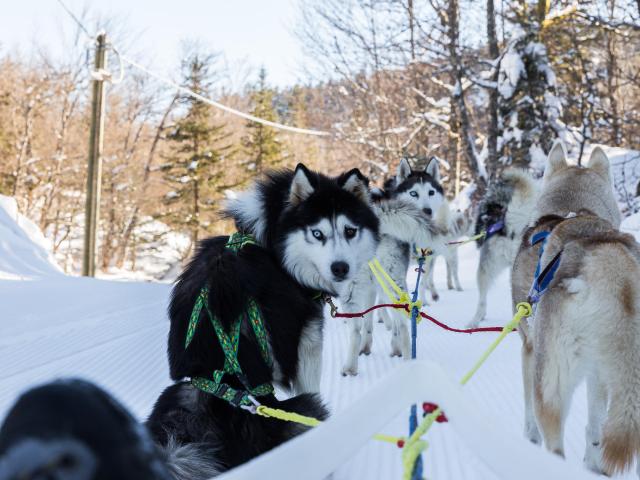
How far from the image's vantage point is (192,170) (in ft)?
93.1

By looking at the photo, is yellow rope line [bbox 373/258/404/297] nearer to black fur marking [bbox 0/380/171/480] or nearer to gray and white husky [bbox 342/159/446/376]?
gray and white husky [bbox 342/159/446/376]

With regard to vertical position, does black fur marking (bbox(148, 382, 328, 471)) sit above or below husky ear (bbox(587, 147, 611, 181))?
below

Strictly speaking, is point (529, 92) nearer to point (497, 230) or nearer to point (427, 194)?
point (427, 194)

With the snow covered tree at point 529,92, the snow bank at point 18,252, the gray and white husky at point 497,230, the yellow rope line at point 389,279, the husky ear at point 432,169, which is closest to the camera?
the yellow rope line at point 389,279

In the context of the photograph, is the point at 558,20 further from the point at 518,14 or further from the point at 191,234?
the point at 191,234

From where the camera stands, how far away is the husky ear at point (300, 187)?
2.78 m

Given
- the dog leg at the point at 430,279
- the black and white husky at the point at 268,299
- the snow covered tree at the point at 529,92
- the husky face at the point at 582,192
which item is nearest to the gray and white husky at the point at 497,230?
the dog leg at the point at 430,279

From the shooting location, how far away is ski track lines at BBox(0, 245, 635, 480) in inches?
105

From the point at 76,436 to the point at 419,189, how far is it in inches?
282

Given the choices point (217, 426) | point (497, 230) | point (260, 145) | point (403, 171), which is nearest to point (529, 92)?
point (403, 171)

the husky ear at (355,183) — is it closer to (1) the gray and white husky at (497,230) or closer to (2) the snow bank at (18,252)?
(1) the gray and white husky at (497,230)

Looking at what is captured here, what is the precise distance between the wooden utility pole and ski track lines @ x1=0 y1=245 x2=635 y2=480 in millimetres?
4808

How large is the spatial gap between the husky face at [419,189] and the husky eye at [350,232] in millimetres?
4409

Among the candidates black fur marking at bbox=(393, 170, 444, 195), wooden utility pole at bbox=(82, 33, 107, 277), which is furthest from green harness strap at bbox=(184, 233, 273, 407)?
wooden utility pole at bbox=(82, 33, 107, 277)
